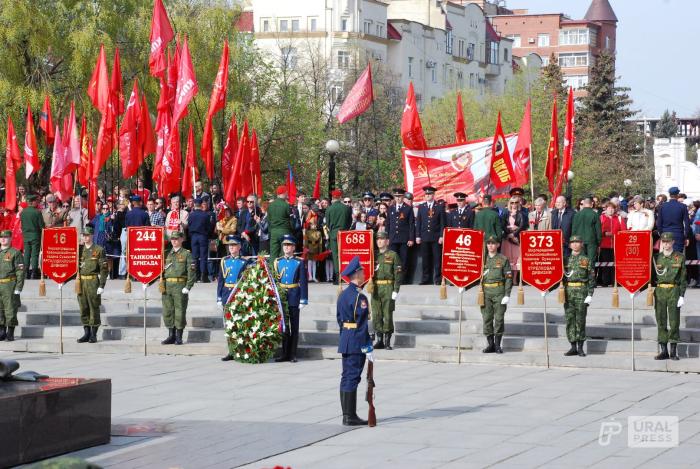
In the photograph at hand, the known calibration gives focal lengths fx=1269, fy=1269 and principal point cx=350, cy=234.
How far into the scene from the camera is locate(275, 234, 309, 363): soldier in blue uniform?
710 inches

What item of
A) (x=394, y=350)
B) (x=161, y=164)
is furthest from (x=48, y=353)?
(x=161, y=164)

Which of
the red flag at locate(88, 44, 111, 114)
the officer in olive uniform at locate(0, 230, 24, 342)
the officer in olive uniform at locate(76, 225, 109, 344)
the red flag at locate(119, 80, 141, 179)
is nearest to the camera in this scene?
the officer in olive uniform at locate(76, 225, 109, 344)

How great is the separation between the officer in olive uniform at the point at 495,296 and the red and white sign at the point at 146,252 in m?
5.22

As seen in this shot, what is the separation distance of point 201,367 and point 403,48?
225 ft

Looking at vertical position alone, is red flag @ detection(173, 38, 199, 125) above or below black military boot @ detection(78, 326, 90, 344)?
above

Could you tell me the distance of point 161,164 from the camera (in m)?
26.5

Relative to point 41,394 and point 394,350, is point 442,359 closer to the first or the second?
point 394,350

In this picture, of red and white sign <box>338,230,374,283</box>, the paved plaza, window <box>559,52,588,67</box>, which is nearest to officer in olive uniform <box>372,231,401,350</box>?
red and white sign <box>338,230,374,283</box>

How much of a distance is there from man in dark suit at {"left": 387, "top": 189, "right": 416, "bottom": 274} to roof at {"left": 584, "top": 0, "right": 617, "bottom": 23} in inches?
4654

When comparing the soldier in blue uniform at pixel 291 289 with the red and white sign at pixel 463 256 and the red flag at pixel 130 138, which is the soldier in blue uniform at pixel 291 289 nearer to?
the red and white sign at pixel 463 256

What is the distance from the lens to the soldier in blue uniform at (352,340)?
41.2 ft

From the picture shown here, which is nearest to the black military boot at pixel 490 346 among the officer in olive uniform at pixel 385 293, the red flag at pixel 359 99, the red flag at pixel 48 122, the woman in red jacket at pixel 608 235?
the officer in olive uniform at pixel 385 293

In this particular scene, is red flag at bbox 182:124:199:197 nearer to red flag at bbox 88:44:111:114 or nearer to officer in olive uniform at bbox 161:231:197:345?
red flag at bbox 88:44:111:114

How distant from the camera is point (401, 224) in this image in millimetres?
23250
